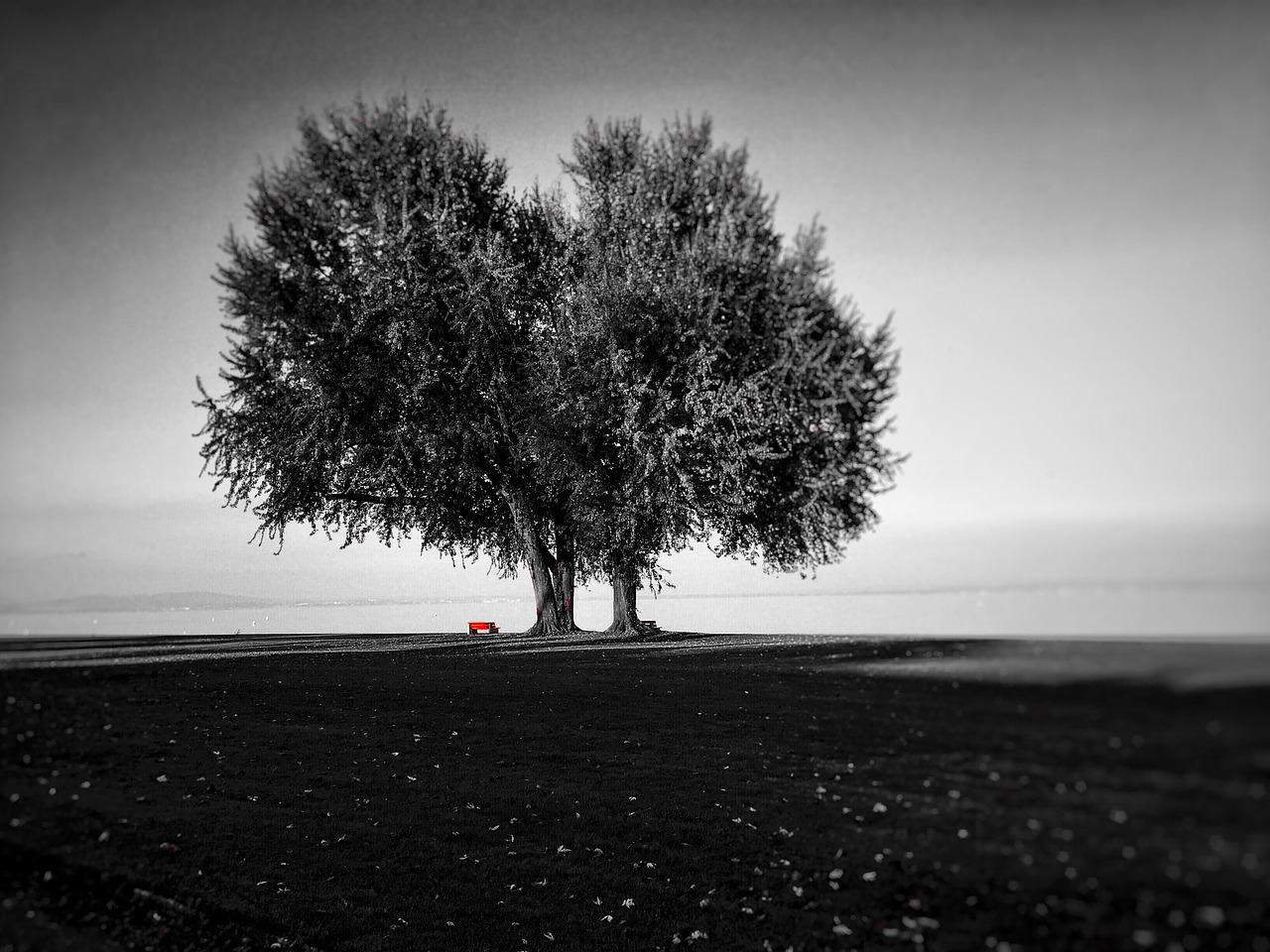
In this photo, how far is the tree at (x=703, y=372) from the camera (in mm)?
16906

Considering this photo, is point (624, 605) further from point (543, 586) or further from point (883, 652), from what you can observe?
point (883, 652)

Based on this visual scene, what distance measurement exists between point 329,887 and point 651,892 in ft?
10.5

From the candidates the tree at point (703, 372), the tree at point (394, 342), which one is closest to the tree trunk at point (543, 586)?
the tree at point (394, 342)

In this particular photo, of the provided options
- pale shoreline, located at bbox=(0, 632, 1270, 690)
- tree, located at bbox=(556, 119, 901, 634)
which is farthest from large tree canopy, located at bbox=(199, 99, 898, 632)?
pale shoreline, located at bbox=(0, 632, 1270, 690)

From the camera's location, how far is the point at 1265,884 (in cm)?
377

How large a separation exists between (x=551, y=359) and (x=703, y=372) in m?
3.26

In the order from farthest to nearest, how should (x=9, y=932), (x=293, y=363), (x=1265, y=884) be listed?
1. (x=293, y=363)
2. (x=9, y=932)
3. (x=1265, y=884)

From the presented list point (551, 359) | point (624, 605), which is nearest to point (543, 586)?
point (624, 605)

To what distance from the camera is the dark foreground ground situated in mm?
4734

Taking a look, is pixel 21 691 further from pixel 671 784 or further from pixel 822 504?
pixel 822 504

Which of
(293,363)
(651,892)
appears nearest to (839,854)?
(651,892)

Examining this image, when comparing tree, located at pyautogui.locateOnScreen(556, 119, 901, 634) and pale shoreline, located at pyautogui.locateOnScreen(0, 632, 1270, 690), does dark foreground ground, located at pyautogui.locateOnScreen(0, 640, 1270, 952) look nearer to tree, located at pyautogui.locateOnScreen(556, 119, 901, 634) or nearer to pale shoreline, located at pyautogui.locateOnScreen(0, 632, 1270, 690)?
pale shoreline, located at pyautogui.locateOnScreen(0, 632, 1270, 690)

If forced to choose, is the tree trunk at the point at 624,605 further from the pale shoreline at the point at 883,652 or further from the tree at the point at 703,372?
the pale shoreline at the point at 883,652

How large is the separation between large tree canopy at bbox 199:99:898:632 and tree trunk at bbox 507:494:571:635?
0.09 metres
